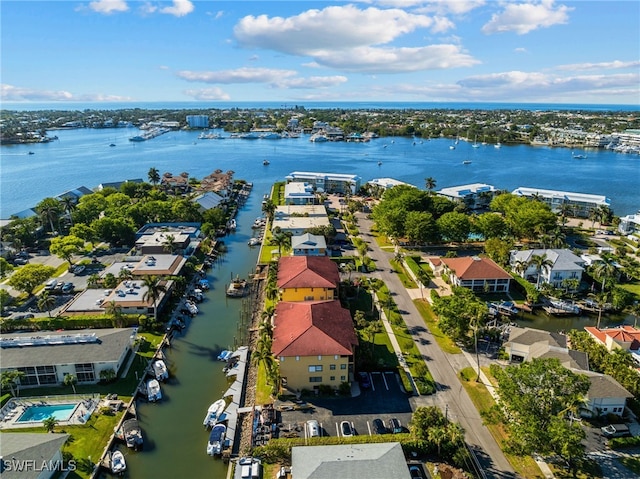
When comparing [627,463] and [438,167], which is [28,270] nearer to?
[627,463]

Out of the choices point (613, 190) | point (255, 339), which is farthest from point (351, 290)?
point (613, 190)

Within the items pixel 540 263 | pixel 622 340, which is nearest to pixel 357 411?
pixel 622 340

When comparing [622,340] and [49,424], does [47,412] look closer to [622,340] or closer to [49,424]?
[49,424]

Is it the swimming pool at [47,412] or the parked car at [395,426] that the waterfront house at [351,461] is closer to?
the parked car at [395,426]

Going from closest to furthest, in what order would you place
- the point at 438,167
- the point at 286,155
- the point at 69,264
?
the point at 69,264
the point at 438,167
the point at 286,155

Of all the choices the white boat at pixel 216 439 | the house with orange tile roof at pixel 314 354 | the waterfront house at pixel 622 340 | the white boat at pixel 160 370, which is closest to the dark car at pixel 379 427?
the house with orange tile roof at pixel 314 354

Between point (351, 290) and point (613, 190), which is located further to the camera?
point (613, 190)

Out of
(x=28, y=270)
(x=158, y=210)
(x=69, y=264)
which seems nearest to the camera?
(x=28, y=270)
